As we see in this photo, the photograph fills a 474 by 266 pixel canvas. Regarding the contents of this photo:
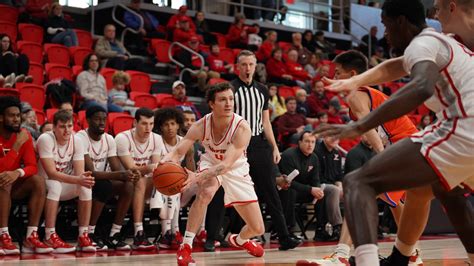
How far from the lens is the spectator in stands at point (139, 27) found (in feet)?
47.0

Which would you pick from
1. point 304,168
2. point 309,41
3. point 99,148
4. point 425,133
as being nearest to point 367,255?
point 425,133

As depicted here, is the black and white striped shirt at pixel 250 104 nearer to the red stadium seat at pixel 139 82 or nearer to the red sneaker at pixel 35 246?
the red sneaker at pixel 35 246

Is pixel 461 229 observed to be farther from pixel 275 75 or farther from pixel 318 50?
pixel 318 50

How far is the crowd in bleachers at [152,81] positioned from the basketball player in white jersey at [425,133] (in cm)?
518

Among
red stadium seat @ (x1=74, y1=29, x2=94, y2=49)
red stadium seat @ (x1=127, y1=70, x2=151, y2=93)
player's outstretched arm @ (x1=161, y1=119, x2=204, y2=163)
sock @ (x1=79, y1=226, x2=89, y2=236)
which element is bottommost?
sock @ (x1=79, y1=226, x2=89, y2=236)

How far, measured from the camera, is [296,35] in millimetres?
16672

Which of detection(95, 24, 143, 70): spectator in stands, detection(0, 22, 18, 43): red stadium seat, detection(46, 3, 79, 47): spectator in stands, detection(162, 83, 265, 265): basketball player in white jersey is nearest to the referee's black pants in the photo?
detection(162, 83, 265, 265): basketball player in white jersey

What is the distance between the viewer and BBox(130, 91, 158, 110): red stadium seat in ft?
37.8

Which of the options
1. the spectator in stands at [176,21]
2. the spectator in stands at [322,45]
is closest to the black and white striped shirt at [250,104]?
the spectator in stands at [176,21]

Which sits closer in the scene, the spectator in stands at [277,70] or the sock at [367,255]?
the sock at [367,255]

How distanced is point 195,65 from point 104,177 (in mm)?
6478

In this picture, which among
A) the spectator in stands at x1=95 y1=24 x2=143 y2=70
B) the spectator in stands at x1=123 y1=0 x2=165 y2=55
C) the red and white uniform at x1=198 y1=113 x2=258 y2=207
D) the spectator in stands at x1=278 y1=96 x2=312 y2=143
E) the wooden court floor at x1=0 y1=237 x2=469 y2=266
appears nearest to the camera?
the wooden court floor at x1=0 y1=237 x2=469 y2=266

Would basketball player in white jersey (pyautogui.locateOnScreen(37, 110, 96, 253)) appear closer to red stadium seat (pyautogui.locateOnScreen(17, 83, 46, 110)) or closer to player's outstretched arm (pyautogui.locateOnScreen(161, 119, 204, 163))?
player's outstretched arm (pyautogui.locateOnScreen(161, 119, 204, 163))

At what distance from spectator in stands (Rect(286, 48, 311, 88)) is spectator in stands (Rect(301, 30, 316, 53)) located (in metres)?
1.68
